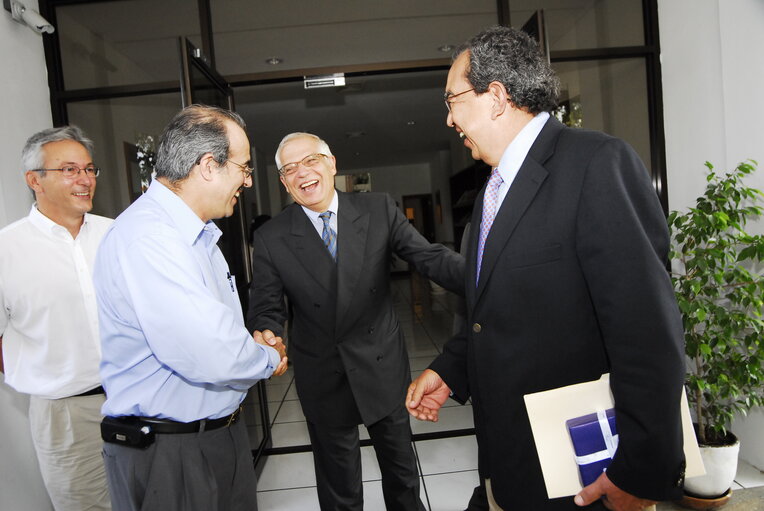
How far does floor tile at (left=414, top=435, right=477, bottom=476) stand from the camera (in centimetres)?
310

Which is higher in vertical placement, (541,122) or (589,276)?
(541,122)

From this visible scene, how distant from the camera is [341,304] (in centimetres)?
208

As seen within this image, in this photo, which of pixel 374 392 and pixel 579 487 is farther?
pixel 374 392

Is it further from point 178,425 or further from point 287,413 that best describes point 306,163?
point 287,413

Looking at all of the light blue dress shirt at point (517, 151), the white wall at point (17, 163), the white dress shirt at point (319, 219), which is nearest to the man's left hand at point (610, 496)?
the light blue dress shirt at point (517, 151)

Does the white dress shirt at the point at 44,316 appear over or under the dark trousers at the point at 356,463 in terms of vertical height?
over

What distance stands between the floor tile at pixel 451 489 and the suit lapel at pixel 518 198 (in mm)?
2036

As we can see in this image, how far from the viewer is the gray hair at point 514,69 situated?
3.85 ft

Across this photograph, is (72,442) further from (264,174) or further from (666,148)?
(264,174)

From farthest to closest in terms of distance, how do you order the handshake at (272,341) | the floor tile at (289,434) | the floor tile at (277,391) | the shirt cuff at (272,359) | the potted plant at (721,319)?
1. the floor tile at (277,391)
2. the floor tile at (289,434)
3. the potted plant at (721,319)
4. the handshake at (272,341)
5. the shirt cuff at (272,359)

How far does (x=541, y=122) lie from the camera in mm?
1202

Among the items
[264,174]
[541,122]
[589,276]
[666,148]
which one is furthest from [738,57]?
[264,174]

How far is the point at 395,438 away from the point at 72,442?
1.38 metres

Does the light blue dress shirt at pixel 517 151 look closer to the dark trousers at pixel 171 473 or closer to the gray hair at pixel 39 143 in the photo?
the dark trousers at pixel 171 473
